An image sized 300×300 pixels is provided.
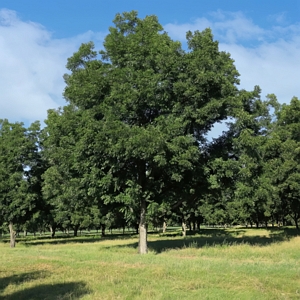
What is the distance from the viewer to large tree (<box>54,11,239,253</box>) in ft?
56.2

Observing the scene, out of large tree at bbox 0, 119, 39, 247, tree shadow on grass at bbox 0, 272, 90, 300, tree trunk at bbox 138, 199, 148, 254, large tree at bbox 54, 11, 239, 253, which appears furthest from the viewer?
large tree at bbox 0, 119, 39, 247

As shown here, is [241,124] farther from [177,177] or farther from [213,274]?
[213,274]

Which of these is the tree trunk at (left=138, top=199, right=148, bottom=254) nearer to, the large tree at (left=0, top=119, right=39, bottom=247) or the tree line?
the tree line

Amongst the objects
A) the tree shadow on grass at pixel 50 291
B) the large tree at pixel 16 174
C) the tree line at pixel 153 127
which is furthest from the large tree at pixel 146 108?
the large tree at pixel 16 174

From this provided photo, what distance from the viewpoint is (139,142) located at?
16.2 metres

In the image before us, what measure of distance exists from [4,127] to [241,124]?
27042 millimetres

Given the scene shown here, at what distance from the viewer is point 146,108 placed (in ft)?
62.6

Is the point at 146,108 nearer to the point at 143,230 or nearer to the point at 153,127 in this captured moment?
the point at 153,127

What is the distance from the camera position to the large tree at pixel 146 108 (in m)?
17.1

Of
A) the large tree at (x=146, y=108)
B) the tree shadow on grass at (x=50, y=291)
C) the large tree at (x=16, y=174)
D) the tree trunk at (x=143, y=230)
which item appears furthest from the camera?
the large tree at (x=16, y=174)

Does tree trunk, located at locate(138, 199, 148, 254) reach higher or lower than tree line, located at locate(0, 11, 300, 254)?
lower

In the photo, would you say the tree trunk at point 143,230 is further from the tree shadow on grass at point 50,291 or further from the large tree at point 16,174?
the large tree at point 16,174

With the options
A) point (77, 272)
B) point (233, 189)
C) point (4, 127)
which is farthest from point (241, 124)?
point (4, 127)

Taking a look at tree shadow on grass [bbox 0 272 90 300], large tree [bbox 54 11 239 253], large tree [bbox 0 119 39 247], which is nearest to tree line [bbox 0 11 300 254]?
large tree [bbox 54 11 239 253]
